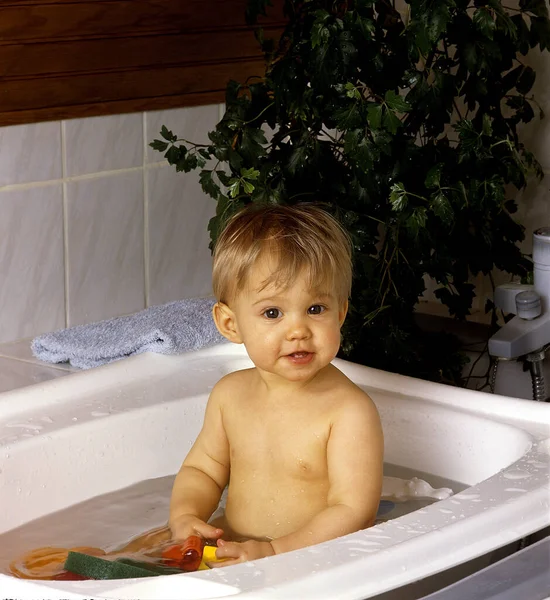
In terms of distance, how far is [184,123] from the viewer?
2.23 m

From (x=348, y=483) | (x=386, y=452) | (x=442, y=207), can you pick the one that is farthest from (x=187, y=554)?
(x=442, y=207)

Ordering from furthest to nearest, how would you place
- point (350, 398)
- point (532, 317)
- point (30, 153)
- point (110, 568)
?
point (30, 153) → point (532, 317) → point (350, 398) → point (110, 568)

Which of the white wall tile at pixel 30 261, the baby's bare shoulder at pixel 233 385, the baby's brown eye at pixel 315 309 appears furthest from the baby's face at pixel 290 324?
the white wall tile at pixel 30 261

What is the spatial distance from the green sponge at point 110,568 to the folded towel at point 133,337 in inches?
22.9

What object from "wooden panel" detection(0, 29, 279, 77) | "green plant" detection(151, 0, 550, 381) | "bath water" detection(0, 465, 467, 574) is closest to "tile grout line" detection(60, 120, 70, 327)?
"wooden panel" detection(0, 29, 279, 77)

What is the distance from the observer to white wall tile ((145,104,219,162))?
2.17m

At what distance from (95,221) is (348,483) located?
36.9 inches

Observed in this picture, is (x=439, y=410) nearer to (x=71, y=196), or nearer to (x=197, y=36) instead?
(x=71, y=196)

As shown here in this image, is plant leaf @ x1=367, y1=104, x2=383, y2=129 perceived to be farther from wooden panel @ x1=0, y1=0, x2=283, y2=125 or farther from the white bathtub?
wooden panel @ x1=0, y1=0, x2=283, y2=125

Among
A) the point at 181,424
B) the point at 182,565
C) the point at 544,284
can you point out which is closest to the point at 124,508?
the point at 181,424

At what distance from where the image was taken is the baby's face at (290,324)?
1343mm

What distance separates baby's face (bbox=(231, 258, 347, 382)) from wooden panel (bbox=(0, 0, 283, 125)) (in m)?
0.77

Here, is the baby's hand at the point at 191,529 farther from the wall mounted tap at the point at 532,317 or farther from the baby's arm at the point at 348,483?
the wall mounted tap at the point at 532,317

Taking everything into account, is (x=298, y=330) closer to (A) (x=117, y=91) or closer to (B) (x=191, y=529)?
(B) (x=191, y=529)
